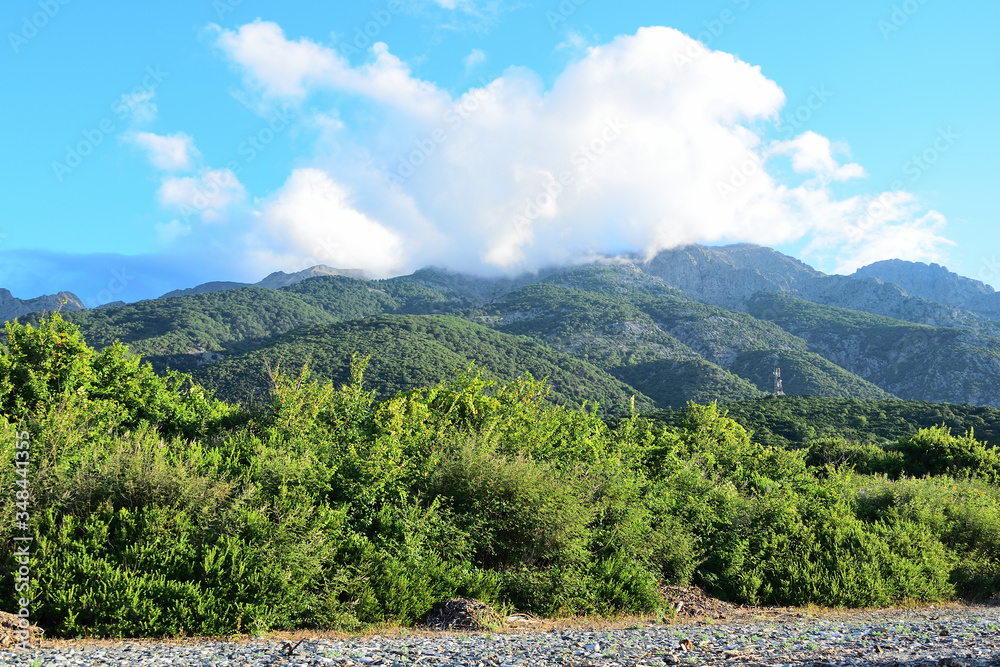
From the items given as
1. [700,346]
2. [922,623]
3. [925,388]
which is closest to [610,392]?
[700,346]

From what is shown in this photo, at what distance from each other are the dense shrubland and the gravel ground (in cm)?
111

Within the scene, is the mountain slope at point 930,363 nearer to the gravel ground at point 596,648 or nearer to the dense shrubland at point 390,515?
the dense shrubland at point 390,515

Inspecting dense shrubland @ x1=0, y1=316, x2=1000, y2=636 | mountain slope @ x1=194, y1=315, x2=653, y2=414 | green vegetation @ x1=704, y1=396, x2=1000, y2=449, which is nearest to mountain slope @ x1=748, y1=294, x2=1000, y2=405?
green vegetation @ x1=704, y1=396, x2=1000, y2=449

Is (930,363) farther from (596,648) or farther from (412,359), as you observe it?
(596,648)

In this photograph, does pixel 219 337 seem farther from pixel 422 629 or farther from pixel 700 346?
pixel 422 629

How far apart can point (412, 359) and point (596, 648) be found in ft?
379

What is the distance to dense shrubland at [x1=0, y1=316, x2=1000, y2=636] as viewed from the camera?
411 inches

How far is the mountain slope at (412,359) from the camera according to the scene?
106469 millimetres

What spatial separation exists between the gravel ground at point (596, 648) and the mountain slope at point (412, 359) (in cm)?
8432

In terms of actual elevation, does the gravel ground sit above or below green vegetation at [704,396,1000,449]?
below

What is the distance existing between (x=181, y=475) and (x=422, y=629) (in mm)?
5955

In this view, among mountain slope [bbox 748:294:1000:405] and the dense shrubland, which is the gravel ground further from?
mountain slope [bbox 748:294:1000:405]

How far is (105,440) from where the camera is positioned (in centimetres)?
1356

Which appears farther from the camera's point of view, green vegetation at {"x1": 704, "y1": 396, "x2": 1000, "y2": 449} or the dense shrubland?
green vegetation at {"x1": 704, "y1": 396, "x2": 1000, "y2": 449}
